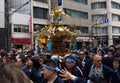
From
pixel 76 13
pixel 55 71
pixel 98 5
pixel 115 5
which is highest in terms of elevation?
pixel 115 5

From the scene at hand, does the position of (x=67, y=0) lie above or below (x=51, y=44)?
above

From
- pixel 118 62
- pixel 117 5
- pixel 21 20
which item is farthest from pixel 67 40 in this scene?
pixel 117 5

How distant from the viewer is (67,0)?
2057 inches

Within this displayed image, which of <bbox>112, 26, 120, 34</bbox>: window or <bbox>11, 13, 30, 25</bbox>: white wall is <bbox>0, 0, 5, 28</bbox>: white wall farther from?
<bbox>112, 26, 120, 34</bbox>: window

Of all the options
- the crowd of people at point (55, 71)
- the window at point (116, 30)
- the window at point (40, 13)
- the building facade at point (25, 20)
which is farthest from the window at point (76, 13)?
the crowd of people at point (55, 71)

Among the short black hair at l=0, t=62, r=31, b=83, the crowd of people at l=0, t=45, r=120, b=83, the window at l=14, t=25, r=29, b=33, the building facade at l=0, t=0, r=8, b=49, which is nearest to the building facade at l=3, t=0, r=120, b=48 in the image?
the window at l=14, t=25, r=29, b=33

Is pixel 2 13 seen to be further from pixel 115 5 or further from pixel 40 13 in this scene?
pixel 115 5

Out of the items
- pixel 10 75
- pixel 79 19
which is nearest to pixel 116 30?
pixel 79 19

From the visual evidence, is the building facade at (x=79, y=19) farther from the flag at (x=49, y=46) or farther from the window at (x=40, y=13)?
the flag at (x=49, y=46)

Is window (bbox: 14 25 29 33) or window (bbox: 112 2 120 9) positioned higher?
window (bbox: 112 2 120 9)

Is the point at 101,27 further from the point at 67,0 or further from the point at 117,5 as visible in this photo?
the point at 67,0

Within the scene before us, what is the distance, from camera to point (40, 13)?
44.3 metres

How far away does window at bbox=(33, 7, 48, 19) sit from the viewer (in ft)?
143

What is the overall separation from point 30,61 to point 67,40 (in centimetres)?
450
